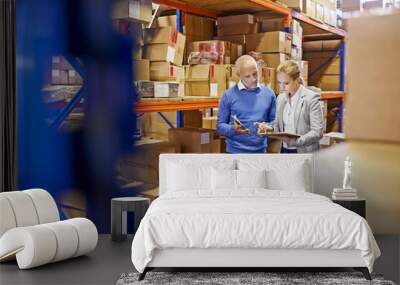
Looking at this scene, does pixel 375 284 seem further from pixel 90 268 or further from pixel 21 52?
pixel 21 52

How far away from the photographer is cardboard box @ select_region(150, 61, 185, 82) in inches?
238

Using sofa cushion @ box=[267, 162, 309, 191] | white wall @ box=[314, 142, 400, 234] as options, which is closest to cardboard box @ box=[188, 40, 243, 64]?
sofa cushion @ box=[267, 162, 309, 191]

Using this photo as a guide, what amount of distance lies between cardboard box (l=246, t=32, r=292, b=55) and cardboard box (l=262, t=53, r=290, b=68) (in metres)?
0.04

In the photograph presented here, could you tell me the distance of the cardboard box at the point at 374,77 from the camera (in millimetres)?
6168

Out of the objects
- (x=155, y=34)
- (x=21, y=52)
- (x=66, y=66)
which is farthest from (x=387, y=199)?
(x=21, y=52)

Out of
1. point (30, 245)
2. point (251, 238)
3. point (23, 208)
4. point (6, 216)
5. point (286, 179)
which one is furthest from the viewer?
point (286, 179)

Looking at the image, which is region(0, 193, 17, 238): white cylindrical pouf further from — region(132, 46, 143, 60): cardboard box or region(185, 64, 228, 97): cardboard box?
region(185, 64, 228, 97): cardboard box

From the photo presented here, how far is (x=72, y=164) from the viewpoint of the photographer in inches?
250

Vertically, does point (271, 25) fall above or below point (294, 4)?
below

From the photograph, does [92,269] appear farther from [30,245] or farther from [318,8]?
[318,8]

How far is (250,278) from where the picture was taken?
448 centimetres

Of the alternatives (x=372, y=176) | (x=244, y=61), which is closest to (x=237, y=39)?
(x=244, y=61)

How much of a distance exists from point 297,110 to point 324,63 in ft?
1.75

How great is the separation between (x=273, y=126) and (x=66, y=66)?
2107 mm
